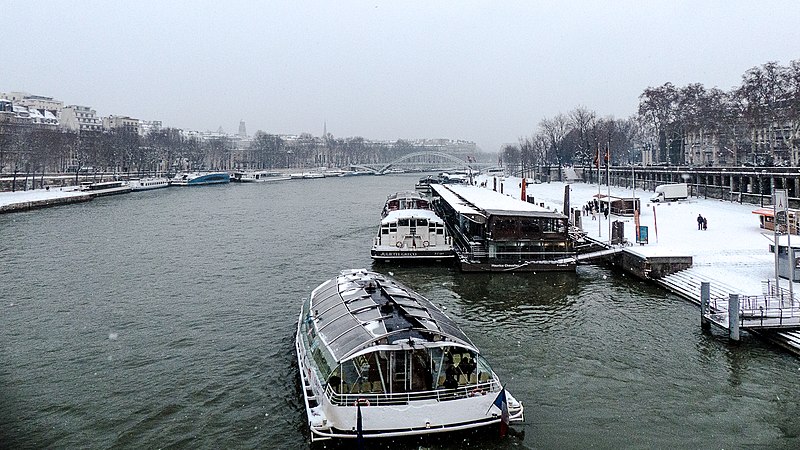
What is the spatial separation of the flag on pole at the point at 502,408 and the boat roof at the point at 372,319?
3.86 ft

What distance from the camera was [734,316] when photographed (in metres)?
19.4

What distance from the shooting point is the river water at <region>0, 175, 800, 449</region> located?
565 inches

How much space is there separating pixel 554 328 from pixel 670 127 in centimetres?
7566

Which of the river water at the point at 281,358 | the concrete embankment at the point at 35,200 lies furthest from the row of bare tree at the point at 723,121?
the concrete embankment at the point at 35,200

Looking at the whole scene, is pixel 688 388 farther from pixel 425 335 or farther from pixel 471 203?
pixel 471 203

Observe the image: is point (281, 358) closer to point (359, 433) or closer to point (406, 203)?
point (359, 433)

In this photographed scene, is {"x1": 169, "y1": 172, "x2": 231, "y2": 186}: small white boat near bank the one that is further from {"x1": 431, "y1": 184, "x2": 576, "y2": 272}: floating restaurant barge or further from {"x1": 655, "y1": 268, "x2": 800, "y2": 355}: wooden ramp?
{"x1": 655, "y1": 268, "x2": 800, "y2": 355}: wooden ramp

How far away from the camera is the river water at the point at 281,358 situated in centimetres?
1436

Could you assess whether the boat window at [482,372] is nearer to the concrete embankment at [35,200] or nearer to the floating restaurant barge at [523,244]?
the floating restaurant barge at [523,244]

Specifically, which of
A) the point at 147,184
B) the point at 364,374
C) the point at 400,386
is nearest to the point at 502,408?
the point at 400,386

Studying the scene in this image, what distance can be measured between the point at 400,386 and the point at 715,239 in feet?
87.7

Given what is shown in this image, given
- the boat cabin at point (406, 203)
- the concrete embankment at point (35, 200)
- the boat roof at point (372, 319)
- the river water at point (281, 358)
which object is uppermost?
the concrete embankment at point (35, 200)

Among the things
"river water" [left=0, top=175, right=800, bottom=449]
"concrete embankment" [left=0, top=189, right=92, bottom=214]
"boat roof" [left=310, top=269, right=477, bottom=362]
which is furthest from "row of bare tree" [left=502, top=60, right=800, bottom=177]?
"concrete embankment" [left=0, top=189, right=92, bottom=214]

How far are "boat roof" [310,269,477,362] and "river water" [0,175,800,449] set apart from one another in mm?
2098
